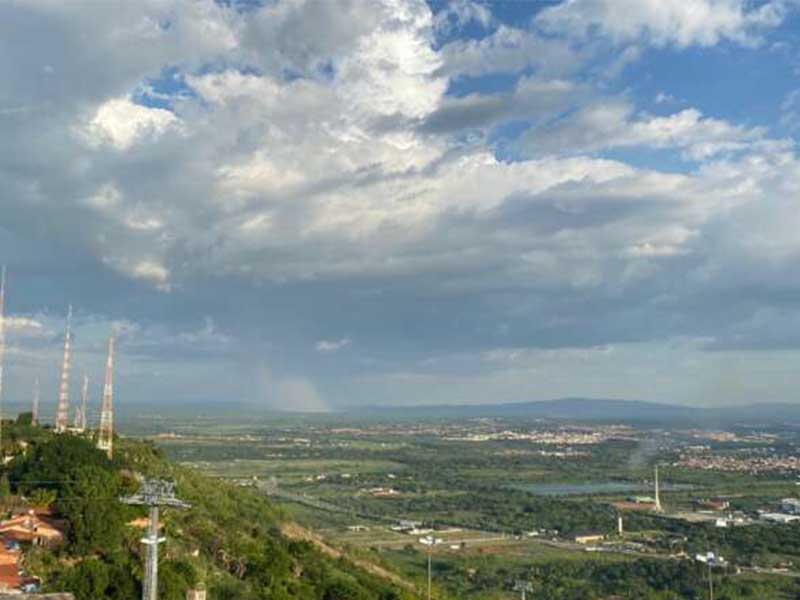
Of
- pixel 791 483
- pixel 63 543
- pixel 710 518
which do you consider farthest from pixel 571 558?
pixel 791 483

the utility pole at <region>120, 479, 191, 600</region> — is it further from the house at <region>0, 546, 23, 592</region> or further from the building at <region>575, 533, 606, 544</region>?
the building at <region>575, 533, 606, 544</region>

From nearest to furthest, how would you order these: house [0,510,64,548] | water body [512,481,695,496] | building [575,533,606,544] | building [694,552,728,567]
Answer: house [0,510,64,548] → building [694,552,728,567] → building [575,533,606,544] → water body [512,481,695,496]

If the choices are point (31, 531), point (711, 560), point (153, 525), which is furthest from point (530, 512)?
point (153, 525)

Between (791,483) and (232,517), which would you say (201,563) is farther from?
(791,483)

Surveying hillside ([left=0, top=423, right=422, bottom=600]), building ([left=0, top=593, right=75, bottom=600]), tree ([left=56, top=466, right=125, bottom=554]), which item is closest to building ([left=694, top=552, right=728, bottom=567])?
hillside ([left=0, top=423, right=422, bottom=600])

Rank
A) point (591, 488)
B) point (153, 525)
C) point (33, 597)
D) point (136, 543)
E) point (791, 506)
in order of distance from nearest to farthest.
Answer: point (33, 597), point (153, 525), point (136, 543), point (791, 506), point (591, 488)

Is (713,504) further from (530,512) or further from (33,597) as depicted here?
(33,597)
